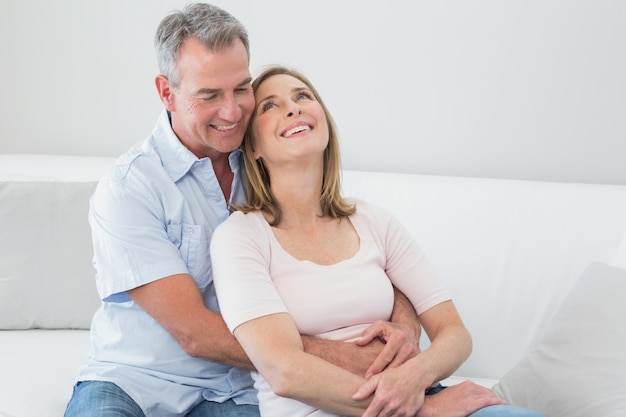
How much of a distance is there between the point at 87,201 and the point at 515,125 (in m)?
1.32

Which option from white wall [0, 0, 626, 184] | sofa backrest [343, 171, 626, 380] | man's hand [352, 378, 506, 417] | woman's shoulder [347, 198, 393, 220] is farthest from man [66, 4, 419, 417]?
white wall [0, 0, 626, 184]

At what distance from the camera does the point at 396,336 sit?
65.7 inches

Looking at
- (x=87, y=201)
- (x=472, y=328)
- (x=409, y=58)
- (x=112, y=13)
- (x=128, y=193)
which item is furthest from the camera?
(x=112, y=13)

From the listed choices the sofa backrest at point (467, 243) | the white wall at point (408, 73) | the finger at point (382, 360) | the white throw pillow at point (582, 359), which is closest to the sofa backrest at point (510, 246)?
the sofa backrest at point (467, 243)

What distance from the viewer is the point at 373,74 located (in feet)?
8.93

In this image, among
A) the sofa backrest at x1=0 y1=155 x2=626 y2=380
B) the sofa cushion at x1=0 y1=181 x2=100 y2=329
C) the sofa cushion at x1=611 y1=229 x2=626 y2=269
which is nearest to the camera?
the sofa cushion at x1=611 y1=229 x2=626 y2=269

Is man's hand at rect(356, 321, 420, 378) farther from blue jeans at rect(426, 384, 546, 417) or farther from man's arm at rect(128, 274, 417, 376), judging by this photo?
blue jeans at rect(426, 384, 546, 417)

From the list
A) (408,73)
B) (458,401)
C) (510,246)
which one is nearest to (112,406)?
(458,401)

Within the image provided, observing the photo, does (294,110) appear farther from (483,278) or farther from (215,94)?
(483,278)

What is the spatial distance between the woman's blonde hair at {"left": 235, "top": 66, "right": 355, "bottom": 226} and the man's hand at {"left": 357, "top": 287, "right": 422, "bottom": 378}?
25 centimetres

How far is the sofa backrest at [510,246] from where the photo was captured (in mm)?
2203

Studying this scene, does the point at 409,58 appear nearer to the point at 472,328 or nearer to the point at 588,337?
the point at 472,328

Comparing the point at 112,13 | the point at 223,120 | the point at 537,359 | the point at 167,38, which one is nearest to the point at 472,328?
the point at 537,359

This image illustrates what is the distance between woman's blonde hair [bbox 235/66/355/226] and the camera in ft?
6.06
